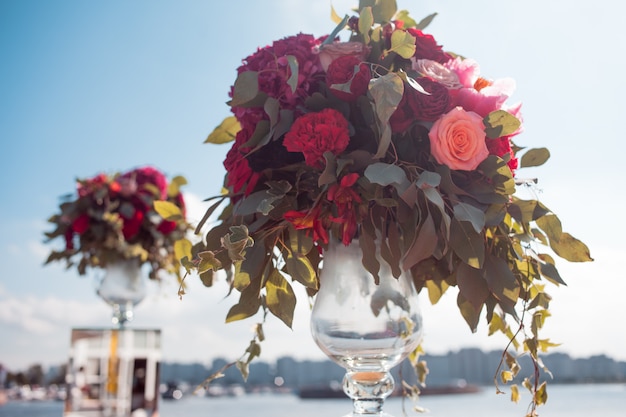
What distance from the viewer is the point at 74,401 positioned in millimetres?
1251

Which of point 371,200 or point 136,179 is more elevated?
point 136,179

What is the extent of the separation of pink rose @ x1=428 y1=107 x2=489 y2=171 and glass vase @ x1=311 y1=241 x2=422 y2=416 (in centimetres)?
15

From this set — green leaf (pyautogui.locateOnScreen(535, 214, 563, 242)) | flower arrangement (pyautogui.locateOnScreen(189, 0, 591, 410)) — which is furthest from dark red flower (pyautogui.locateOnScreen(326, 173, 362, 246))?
green leaf (pyautogui.locateOnScreen(535, 214, 563, 242))

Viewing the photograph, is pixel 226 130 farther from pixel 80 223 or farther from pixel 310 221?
pixel 80 223

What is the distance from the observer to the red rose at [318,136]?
1.78 ft

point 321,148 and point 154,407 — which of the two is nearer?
point 321,148

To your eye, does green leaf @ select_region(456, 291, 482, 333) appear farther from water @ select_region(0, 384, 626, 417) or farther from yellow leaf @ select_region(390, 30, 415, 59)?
yellow leaf @ select_region(390, 30, 415, 59)

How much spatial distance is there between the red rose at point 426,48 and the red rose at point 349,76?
89 millimetres

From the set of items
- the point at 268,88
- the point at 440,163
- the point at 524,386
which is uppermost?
the point at 268,88

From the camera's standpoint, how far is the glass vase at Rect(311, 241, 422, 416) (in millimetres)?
580

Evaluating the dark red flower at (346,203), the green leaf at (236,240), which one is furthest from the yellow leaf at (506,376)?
the green leaf at (236,240)

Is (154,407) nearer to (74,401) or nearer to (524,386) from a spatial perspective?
(74,401)

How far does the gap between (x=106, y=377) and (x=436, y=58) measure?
44.1 inches

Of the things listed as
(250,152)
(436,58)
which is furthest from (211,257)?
(436,58)
